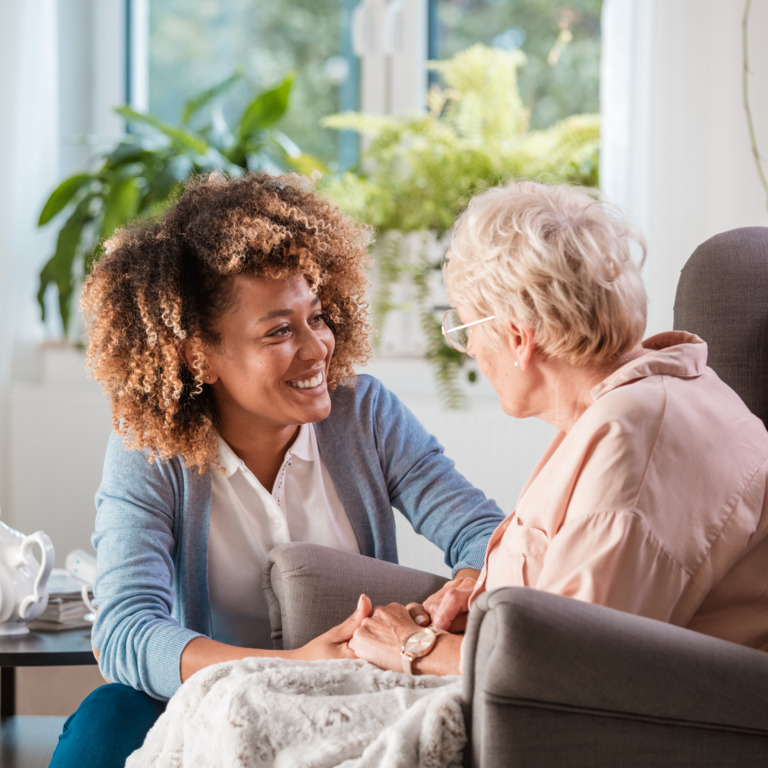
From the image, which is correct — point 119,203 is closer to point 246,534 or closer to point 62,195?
point 62,195

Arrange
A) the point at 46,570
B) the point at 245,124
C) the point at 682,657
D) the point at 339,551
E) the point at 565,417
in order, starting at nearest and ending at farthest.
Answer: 1. the point at 682,657
2. the point at 565,417
3. the point at 339,551
4. the point at 46,570
5. the point at 245,124

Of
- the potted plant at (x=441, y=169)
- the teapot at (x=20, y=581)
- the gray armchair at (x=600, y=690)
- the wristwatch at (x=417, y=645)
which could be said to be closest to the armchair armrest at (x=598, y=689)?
the gray armchair at (x=600, y=690)

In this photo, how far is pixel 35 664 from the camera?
160 centimetres

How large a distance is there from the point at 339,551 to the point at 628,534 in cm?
58

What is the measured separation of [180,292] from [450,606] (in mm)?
633

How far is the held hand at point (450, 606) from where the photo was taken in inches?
53.4

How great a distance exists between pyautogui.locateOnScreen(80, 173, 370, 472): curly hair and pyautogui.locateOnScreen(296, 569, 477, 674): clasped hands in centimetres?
35

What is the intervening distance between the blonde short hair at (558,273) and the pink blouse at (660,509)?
6 cm

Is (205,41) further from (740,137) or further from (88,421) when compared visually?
(740,137)

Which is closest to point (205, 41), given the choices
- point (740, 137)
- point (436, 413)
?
point (436, 413)

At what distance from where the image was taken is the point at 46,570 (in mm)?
1702

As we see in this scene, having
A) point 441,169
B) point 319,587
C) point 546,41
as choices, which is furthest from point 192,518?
point 546,41

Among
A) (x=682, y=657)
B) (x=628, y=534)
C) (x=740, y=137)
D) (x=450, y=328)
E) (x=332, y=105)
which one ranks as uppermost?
(x=332, y=105)

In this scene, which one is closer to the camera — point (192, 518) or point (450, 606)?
point (450, 606)
